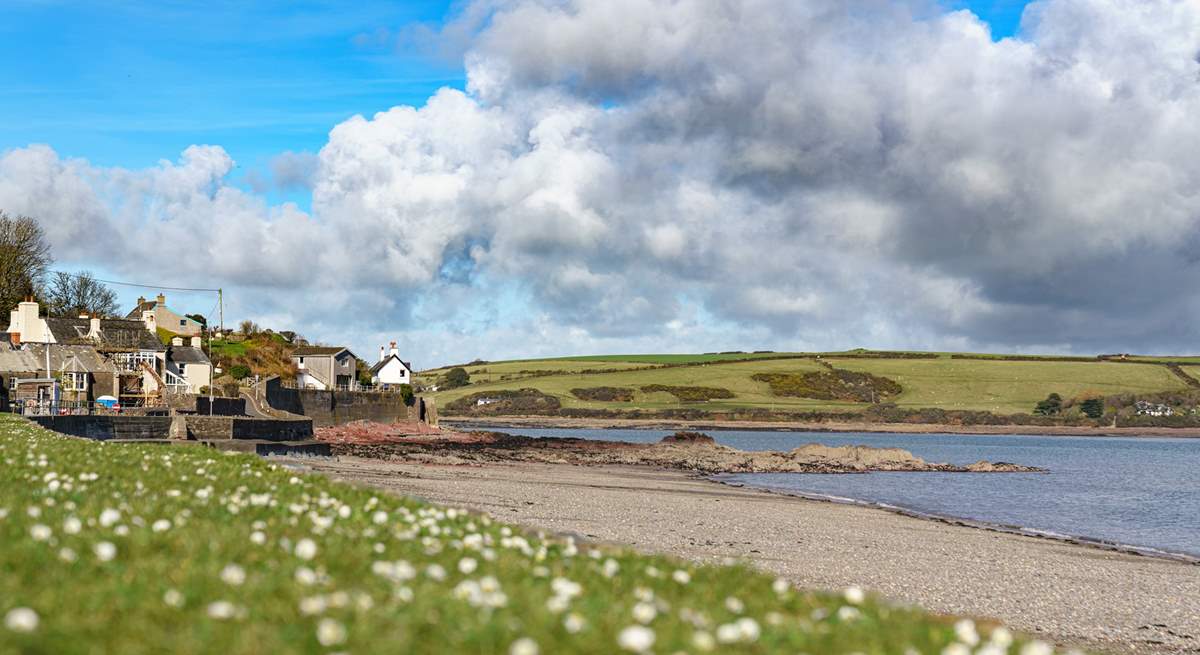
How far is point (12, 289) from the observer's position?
3676 inches

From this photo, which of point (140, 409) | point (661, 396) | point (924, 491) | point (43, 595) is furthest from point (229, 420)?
point (661, 396)

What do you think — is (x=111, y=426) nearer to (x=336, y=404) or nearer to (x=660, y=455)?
(x=660, y=455)

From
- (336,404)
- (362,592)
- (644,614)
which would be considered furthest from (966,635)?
(336,404)

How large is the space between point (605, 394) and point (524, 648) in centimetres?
18055

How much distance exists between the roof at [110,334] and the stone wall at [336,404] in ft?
34.8

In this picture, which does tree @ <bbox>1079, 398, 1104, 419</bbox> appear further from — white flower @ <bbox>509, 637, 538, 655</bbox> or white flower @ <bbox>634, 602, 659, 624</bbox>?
white flower @ <bbox>509, 637, 538, 655</bbox>

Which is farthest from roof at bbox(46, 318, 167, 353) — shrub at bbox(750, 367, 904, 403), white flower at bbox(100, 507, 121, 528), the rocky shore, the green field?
shrub at bbox(750, 367, 904, 403)

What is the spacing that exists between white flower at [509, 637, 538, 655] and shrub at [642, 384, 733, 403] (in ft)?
572

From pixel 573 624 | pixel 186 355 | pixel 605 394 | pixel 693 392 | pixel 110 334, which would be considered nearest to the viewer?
pixel 573 624

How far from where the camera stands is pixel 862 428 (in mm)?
161250

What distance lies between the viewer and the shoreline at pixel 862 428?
158 metres

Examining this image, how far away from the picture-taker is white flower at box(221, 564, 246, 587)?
7445 mm

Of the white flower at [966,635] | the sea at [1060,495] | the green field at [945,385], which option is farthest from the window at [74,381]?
the green field at [945,385]

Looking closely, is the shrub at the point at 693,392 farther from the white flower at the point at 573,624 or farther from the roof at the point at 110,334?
the white flower at the point at 573,624
